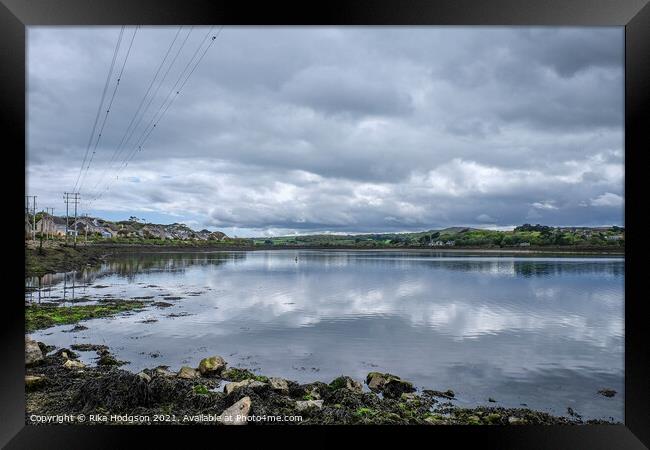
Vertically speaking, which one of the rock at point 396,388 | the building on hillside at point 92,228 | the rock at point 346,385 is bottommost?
the rock at point 396,388

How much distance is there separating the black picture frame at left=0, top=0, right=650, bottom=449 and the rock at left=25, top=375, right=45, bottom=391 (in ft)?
4.52

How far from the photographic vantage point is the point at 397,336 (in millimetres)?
8914

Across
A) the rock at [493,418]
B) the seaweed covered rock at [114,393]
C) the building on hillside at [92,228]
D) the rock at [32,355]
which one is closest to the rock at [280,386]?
the seaweed covered rock at [114,393]

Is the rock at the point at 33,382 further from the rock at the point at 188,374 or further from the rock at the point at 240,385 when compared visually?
the rock at the point at 240,385

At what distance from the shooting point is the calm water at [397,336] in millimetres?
5777

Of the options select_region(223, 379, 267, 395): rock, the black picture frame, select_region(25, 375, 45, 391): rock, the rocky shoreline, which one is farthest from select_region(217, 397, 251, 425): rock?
select_region(25, 375, 45, 391): rock

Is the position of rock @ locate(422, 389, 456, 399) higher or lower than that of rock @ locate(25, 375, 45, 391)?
lower

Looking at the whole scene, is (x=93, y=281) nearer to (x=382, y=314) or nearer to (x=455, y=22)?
(x=382, y=314)

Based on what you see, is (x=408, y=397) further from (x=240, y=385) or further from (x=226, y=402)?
(x=226, y=402)

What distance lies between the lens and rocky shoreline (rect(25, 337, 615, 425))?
135 inches

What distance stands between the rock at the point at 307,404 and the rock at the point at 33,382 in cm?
278

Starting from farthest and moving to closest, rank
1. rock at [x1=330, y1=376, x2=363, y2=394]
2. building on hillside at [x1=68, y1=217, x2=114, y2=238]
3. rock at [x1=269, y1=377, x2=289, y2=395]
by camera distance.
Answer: building on hillside at [x1=68, y1=217, x2=114, y2=238] → rock at [x1=330, y1=376, x2=363, y2=394] → rock at [x1=269, y1=377, x2=289, y2=395]

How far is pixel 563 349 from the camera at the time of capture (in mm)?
8266

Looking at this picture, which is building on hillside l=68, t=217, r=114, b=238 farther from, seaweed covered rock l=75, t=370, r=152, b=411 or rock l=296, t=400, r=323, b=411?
rock l=296, t=400, r=323, b=411
